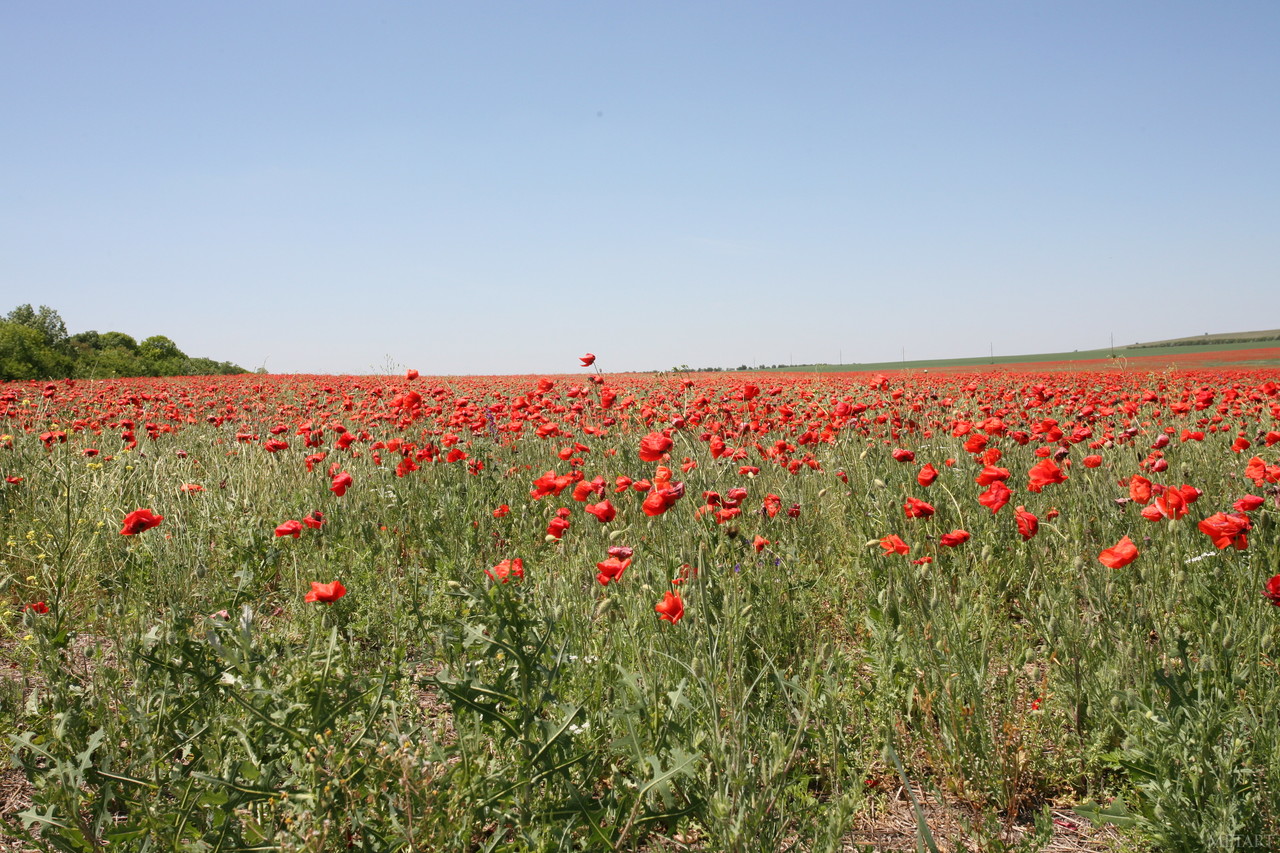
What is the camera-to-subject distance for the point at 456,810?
1.62 metres

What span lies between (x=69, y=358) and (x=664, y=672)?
30782mm

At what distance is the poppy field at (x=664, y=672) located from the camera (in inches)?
63.6

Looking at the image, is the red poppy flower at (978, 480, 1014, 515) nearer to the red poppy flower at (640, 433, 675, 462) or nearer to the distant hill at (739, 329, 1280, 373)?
the red poppy flower at (640, 433, 675, 462)

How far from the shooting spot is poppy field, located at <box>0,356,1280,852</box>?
161cm

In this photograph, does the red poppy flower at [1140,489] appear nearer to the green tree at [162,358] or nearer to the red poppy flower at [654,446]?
A: the red poppy flower at [654,446]

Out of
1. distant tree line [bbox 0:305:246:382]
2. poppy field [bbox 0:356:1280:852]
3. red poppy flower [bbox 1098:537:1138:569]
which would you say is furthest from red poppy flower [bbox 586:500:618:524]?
distant tree line [bbox 0:305:246:382]

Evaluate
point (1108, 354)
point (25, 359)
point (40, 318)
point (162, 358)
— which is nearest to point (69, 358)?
point (25, 359)

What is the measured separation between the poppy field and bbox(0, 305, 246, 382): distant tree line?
1223cm

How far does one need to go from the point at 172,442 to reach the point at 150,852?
669cm

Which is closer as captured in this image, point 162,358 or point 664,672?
point 664,672

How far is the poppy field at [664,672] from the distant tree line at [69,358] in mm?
12230

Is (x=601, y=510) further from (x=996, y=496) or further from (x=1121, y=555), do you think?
(x=1121, y=555)

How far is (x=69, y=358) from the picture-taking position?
2538 cm

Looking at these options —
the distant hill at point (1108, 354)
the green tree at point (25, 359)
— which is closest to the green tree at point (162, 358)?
the green tree at point (25, 359)
